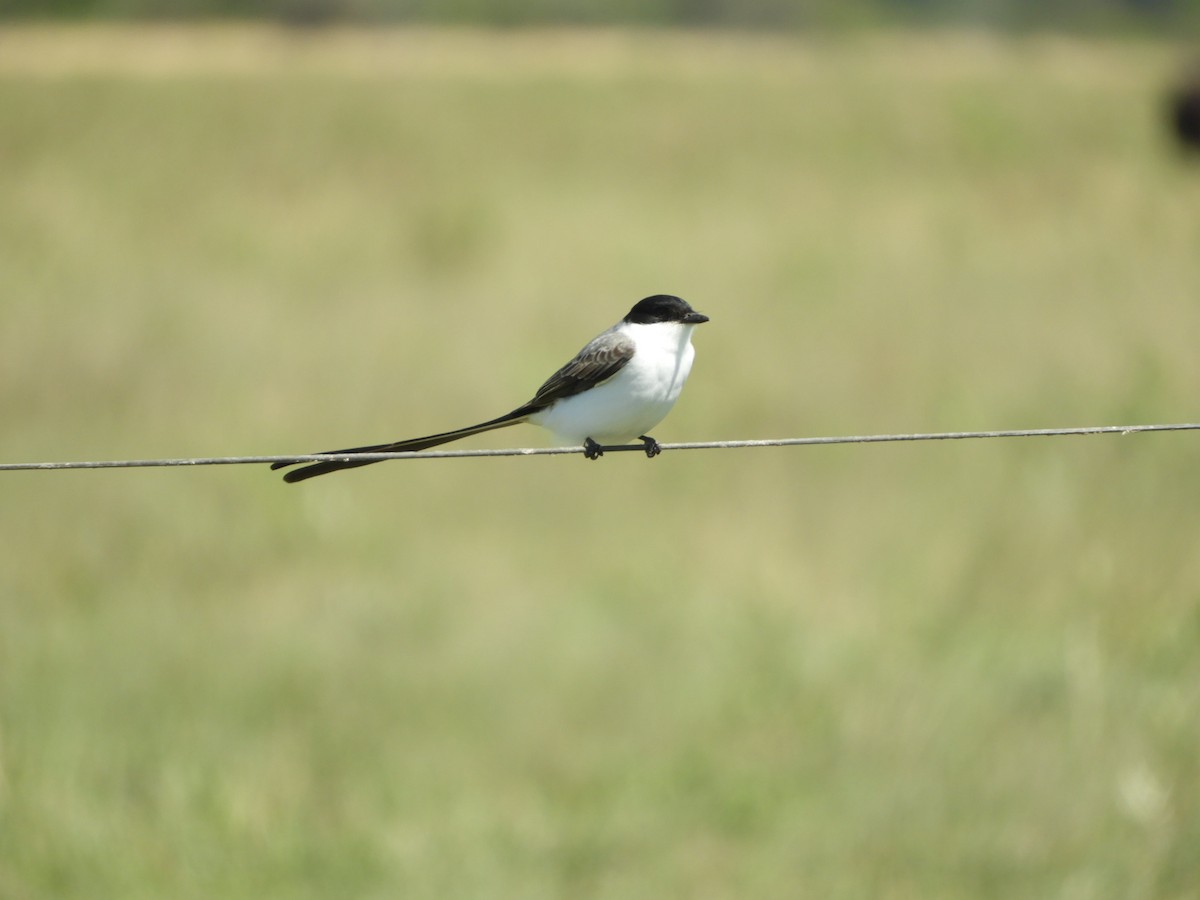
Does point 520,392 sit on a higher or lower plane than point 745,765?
higher

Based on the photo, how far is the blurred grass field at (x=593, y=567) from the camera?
6227 mm

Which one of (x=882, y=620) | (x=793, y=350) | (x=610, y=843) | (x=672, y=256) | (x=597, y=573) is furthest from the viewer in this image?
(x=672, y=256)

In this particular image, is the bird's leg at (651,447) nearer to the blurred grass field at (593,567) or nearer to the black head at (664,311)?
the black head at (664,311)

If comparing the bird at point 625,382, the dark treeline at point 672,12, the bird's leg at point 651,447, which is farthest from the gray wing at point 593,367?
the dark treeline at point 672,12

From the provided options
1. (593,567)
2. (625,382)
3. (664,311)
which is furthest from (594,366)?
(593,567)

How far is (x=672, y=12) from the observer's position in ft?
238

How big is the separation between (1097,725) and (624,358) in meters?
3.65

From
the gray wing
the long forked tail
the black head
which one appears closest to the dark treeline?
the gray wing

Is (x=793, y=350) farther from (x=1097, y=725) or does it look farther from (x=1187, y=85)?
(x=1187, y=85)

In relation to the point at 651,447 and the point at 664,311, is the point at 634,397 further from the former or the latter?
the point at 664,311

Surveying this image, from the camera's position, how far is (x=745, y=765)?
22.4 ft

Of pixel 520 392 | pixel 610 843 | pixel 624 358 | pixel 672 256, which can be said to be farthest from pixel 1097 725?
pixel 672 256

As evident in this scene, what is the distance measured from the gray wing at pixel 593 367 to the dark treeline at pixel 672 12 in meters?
30.7

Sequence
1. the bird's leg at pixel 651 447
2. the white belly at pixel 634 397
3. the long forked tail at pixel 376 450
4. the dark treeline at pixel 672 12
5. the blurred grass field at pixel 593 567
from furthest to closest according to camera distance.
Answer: the dark treeline at pixel 672 12, the blurred grass field at pixel 593 567, the white belly at pixel 634 397, the bird's leg at pixel 651 447, the long forked tail at pixel 376 450
